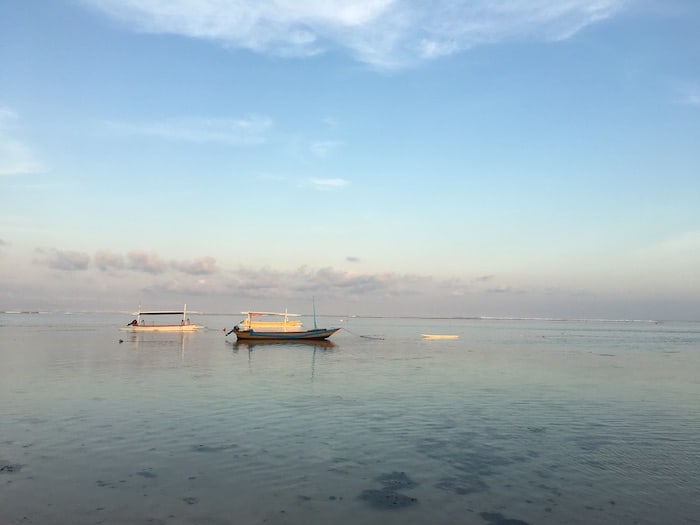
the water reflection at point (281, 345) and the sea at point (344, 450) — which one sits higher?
the sea at point (344, 450)

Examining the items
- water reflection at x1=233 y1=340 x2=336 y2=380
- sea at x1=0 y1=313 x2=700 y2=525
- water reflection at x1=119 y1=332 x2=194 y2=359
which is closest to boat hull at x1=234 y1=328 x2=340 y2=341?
water reflection at x1=233 y1=340 x2=336 y2=380

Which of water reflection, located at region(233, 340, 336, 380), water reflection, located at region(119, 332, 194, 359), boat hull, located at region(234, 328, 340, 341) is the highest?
boat hull, located at region(234, 328, 340, 341)

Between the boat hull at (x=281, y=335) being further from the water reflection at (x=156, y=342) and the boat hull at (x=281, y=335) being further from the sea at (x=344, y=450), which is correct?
the sea at (x=344, y=450)

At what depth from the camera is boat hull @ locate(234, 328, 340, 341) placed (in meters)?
84.2

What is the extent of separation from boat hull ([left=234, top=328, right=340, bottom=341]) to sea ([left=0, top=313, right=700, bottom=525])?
45.8 m

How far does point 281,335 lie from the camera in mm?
85938

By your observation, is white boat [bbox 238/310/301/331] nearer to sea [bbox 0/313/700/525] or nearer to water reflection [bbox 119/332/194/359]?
water reflection [bbox 119/332/194/359]

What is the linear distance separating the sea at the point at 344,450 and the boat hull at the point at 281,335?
45.8 meters

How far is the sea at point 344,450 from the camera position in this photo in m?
13.2

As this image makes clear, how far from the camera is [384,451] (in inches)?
734

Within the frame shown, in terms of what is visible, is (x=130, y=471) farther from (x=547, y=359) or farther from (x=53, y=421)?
(x=547, y=359)

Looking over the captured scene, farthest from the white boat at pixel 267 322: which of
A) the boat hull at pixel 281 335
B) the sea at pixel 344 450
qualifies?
the sea at pixel 344 450

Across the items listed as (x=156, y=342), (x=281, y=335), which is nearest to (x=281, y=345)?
(x=281, y=335)

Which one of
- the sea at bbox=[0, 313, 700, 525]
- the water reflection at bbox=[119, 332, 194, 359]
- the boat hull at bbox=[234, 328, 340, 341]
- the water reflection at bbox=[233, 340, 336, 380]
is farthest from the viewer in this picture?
the boat hull at bbox=[234, 328, 340, 341]
